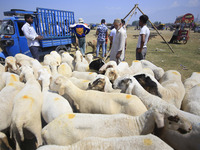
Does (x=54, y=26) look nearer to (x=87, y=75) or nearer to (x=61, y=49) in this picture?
(x=61, y=49)

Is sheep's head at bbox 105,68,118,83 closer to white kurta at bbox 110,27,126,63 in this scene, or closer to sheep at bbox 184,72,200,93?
white kurta at bbox 110,27,126,63

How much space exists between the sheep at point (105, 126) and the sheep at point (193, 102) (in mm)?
795

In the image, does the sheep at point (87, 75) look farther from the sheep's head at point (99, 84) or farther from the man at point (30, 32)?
the man at point (30, 32)

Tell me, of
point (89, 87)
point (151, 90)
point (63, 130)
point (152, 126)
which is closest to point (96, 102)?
point (89, 87)

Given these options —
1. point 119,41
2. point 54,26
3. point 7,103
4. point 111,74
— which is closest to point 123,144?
point 111,74

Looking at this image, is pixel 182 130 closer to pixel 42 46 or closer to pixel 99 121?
pixel 99 121

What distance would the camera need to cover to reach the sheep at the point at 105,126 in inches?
72.6

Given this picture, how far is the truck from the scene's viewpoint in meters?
6.86

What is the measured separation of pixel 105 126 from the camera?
1.92 m

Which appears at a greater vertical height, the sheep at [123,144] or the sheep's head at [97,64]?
the sheep's head at [97,64]

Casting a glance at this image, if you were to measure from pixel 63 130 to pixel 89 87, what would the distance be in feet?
4.70

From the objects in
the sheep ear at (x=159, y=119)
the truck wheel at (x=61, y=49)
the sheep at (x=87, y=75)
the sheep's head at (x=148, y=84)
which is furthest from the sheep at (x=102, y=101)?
the truck wheel at (x=61, y=49)

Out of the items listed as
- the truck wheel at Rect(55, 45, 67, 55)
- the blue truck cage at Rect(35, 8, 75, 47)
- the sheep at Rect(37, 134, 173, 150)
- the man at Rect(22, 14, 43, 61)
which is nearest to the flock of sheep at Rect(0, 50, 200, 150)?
the sheep at Rect(37, 134, 173, 150)

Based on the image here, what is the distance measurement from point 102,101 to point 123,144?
1104 millimetres
